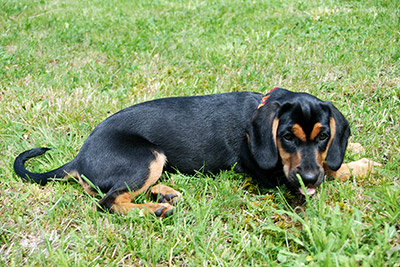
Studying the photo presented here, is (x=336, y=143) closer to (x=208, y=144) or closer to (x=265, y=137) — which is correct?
(x=265, y=137)

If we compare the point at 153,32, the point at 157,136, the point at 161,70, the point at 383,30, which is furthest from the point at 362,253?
the point at 153,32

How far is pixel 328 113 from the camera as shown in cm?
302

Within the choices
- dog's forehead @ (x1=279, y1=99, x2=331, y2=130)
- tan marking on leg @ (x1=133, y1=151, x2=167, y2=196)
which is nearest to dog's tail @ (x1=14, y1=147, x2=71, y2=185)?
tan marking on leg @ (x1=133, y1=151, x2=167, y2=196)

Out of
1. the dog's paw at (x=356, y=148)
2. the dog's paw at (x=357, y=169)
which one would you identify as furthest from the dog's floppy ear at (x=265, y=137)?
the dog's paw at (x=356, y=148)

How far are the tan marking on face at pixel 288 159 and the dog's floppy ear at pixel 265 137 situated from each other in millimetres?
76

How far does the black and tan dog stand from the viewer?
294 cm

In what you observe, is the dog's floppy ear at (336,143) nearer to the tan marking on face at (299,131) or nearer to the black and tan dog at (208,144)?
the black and tan dog at (208,144)

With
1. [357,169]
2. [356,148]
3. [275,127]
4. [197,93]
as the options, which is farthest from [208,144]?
[197,93]

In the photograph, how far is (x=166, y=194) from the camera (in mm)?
3260

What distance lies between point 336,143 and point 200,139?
1.25 meters

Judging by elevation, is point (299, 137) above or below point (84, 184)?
above

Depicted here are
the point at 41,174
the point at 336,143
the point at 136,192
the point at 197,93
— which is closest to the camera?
the point at 336,143

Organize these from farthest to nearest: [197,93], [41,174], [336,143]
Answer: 1. [197,93]
2. [41,174]
3. [336,143]

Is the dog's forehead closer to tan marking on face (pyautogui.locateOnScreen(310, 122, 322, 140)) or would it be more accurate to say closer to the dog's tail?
tan marking on face (pyautogui.locateOnScreen(310, 122, 322, 140))
